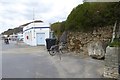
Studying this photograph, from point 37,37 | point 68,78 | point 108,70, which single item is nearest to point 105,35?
point 108,70

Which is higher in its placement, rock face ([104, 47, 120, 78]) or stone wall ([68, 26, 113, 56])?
stone wall ([68, 26, 113, 56])

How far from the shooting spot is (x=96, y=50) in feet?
60.5

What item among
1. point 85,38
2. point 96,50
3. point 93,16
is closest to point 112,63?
point 96,50

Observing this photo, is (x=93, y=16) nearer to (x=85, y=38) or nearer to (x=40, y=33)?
(x=85, y=38)

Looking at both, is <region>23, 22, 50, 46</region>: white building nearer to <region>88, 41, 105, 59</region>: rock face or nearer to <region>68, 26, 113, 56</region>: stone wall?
<region>68, 26, 113, 56</region>: stone wall

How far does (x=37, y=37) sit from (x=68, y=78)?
30896mm

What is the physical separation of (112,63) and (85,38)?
29.7 ft

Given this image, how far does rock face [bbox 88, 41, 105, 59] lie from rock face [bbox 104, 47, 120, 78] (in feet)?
16.0

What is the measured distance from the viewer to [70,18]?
24.1 metres

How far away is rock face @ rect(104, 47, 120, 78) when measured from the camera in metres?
12.6

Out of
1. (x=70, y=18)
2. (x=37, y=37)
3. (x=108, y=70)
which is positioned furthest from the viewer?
(x=37, y=37)

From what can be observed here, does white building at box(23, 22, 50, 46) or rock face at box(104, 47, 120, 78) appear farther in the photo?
white building at box(23, 22, 50, 46)

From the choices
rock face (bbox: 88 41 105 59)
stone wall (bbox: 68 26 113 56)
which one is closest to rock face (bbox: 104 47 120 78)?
rock face (bbox: 88 41 105 59)

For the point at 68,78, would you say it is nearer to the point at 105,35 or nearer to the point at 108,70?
the point at 108,70
